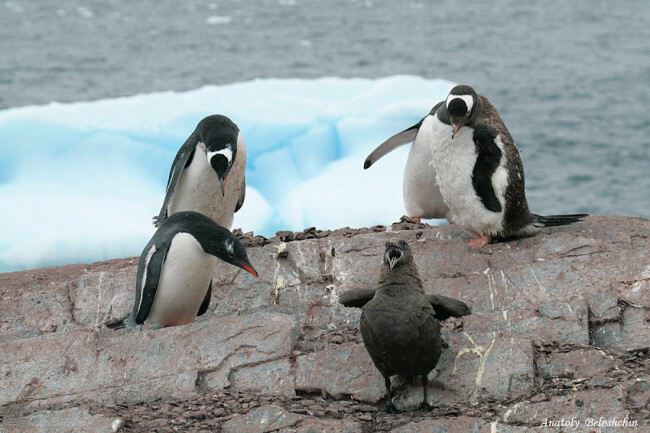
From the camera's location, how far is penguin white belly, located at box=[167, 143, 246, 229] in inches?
204

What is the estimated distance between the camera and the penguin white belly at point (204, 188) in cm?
519

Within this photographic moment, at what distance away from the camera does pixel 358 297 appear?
12.5 feet

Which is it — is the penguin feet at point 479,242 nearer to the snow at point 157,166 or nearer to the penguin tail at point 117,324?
the penguin tail at point 117,324

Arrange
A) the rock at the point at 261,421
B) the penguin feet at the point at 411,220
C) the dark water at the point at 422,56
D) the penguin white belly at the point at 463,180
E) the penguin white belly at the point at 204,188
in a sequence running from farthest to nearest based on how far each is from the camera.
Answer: the dark water at the point at 422,56 → the penguin feet at the point at 411,220 → the penguin white belly at the point at 204,188 → the penguin white belly at the point at 463,180 → the rock at the point at 261,421

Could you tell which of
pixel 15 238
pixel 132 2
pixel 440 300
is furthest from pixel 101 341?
pixel 132 2

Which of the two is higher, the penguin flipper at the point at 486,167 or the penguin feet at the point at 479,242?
the penguin flipper at the point at 486,167

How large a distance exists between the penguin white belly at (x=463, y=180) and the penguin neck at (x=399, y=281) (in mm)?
1173

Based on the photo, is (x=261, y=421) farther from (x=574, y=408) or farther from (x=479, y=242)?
(x=479, y=242)

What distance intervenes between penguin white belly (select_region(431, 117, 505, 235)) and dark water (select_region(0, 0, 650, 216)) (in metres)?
6.59

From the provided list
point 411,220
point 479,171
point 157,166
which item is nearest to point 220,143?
point 411,220

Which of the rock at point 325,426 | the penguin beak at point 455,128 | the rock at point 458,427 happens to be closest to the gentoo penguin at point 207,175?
the penguin beak at point 455,128

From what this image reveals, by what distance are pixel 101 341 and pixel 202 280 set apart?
58 centimetres

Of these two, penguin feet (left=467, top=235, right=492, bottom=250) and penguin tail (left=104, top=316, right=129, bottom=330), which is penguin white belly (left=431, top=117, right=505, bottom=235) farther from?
penguin tail (left=104, top=316, right=129, bottom=330)

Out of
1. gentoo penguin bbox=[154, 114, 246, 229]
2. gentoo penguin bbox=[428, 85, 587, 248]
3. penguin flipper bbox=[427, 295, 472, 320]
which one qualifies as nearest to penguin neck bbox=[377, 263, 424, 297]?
penguin flipper bbox=[427, 295, 472, 320]
